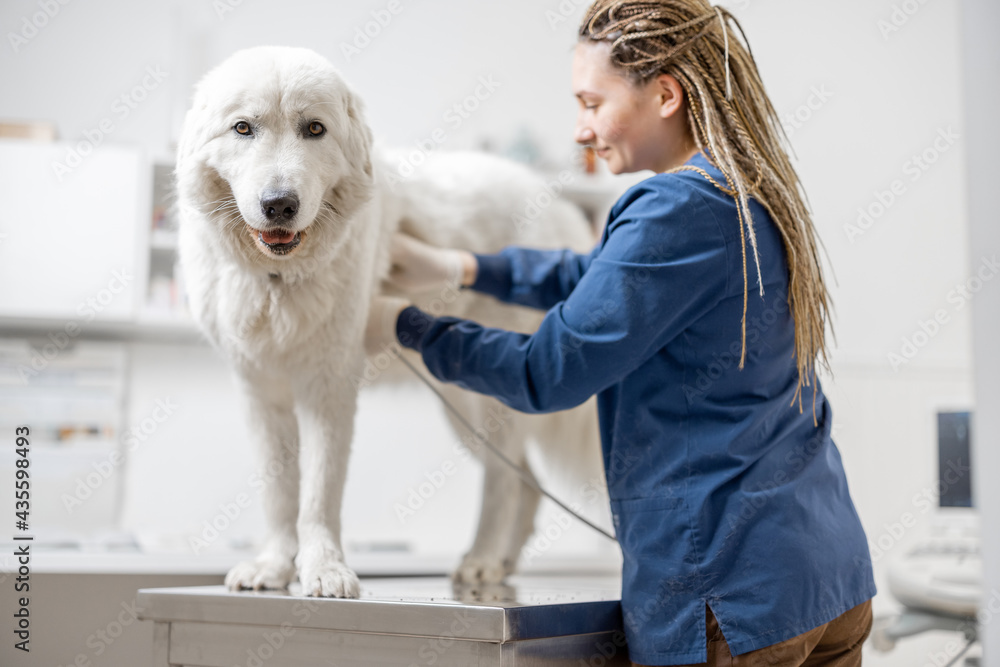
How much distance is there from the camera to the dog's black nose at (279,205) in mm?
1141

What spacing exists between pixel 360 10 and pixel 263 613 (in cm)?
301

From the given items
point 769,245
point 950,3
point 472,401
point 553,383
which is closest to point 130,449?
point 472,401

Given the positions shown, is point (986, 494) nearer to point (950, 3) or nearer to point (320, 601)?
point (320, 601)

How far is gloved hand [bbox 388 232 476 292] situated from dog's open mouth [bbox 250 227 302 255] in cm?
44

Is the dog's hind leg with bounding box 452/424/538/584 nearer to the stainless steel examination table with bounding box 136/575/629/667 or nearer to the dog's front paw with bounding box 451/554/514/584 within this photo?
the dog's front paw with bounding box 451/554/514/584

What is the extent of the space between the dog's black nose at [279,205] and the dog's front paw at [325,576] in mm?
585

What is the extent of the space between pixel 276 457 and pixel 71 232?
209cm

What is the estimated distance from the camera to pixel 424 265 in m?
1.70

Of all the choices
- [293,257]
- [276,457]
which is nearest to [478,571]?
[276,457]

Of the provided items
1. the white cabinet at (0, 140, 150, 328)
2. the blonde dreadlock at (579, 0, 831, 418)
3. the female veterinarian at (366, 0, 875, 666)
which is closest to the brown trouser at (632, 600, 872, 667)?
the female veterinarian at (366, 0, 875, 666)

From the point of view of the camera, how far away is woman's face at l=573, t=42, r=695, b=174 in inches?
52.3

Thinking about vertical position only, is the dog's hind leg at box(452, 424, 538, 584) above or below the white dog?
below

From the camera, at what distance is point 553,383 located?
1.23m

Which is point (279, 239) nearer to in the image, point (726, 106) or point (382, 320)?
point (382, 320)
